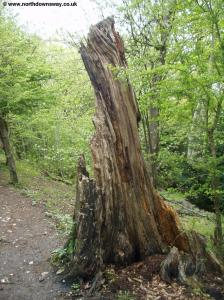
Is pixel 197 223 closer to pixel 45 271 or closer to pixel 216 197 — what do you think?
pixel 216 197

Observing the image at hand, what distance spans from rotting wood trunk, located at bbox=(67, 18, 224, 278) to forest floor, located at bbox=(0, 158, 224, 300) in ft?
1.01

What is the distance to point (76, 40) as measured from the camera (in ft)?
38.0

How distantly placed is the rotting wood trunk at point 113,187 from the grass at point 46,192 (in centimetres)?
267

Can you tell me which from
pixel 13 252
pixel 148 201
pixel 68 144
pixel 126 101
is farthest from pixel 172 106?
pixel 68 144

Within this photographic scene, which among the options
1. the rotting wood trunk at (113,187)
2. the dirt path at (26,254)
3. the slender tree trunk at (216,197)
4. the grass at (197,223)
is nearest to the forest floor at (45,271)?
the dirt path at (26,254)

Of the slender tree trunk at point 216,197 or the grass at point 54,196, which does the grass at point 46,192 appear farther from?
the slender tree trunk at point 216,197

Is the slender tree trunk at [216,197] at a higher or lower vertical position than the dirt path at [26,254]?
higher

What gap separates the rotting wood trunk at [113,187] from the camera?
209 inches

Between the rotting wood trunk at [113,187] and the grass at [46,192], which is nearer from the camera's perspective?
the rotting wood trunk at [113,187]

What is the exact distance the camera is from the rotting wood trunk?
5309 mm

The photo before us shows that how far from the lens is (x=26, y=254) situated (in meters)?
6.84

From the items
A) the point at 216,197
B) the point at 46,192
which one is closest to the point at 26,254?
the point at 216,197

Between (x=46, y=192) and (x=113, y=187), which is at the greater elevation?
(x=113, y=187)

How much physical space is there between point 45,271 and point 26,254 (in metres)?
1.13
